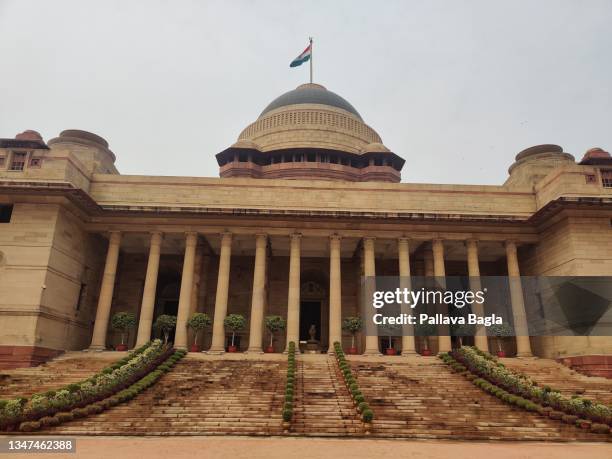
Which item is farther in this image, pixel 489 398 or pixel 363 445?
pixel 489 398

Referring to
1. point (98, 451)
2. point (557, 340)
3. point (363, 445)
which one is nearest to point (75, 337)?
point (98, 451)

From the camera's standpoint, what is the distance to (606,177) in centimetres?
3088

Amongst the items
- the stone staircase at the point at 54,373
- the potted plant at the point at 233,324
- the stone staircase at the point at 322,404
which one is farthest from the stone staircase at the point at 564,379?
the stone staircase at the point at 54,373

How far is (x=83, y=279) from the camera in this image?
1259 inches

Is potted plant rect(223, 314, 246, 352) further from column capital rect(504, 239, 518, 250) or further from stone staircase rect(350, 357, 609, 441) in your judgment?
column capital rect(504, 239, 518, 250)

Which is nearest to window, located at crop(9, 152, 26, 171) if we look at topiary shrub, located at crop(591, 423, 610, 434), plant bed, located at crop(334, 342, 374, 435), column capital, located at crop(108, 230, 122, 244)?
column capital, located at crop(108, 230, 122, 244)

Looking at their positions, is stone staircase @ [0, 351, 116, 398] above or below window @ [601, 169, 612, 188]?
below

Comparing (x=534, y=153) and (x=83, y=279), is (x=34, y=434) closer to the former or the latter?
(x=83, y=279)

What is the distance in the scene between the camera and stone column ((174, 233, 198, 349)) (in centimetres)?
3032

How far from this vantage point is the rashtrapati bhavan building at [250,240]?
91.6 ft

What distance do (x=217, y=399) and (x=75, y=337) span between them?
15610 millimetres

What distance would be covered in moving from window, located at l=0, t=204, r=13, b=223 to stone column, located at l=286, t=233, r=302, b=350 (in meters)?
17.7

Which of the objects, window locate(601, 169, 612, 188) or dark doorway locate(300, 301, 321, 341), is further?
dark doorway locate(300, 301, 321, 341)

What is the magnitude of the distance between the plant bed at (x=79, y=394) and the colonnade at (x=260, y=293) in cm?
556
